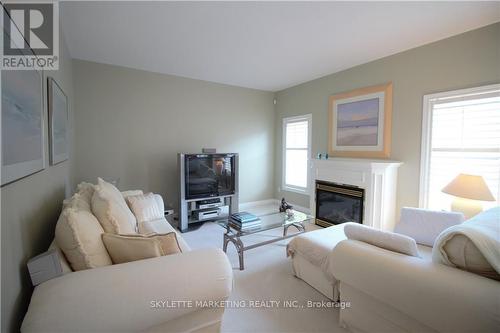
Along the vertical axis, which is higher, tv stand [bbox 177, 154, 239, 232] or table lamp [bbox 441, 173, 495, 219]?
table lamp [bbox 441, 173, 495, 219]

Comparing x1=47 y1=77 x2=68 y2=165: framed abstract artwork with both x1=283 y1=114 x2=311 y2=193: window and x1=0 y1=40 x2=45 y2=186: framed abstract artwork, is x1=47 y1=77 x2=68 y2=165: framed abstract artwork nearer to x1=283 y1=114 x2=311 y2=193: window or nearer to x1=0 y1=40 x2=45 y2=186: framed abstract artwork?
x1=0 y1=40 x2=45 y2=186: framed abstract artwork

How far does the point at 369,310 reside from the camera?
1.46 meters

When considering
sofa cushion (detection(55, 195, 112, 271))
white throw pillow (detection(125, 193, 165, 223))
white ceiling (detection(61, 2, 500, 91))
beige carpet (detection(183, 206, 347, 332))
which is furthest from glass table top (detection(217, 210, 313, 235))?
white ceiling (detection(61, 2, 500, 91))

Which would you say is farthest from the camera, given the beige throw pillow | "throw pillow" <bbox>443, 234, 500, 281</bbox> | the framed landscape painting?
the framed landscape painting

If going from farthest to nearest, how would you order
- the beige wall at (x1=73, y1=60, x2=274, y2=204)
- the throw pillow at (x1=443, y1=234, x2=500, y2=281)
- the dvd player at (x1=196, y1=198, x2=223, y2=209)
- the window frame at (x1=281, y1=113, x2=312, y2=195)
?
the window frame at (x1=281, y1=113, x2=312, y2=195), the dvd player at (x1=196, y1=198, x2=223, y2=209), the beige wall at (x1=73, y1=60, x2=274, y2=204), the throw pillow at (x1=443, y1=234, x2=500, y2=281)

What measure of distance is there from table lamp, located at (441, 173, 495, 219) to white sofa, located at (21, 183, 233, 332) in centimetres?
256

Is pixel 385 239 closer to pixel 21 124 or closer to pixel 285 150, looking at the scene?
pixel 21 124

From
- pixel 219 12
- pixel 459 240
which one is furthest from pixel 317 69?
pixel 459 240

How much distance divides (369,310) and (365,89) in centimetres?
313

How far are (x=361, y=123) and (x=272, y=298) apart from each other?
2923mm

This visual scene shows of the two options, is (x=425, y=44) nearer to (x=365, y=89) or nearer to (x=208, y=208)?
(x=365, y=89)

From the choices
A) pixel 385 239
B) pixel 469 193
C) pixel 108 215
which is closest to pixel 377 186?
pixel 469 193

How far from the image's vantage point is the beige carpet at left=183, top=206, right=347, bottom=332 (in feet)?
5.44

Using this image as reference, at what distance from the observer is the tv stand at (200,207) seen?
3619mm
